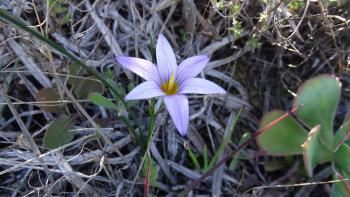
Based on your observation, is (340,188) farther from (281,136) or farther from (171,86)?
(171,86)

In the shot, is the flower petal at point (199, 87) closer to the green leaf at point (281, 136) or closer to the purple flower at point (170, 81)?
the purple flower at point (170, 81)

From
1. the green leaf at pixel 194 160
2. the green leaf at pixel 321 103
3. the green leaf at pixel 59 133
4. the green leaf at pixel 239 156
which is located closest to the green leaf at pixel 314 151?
the green leaf at pixel 321 103

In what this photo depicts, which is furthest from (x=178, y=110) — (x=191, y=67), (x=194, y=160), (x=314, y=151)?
(x=314, y=151)

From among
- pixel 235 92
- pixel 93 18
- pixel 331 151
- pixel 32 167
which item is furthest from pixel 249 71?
pixel 32 167

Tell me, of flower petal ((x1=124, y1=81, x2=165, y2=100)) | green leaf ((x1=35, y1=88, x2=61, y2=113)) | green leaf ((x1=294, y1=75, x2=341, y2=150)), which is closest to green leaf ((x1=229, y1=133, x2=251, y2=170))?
green leaf ((x1=294, y1=75, x2=341, y2=150))

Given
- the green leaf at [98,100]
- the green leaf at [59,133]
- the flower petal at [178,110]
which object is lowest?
the green leaf at [59,133]

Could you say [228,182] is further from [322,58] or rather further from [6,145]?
[6,145]
